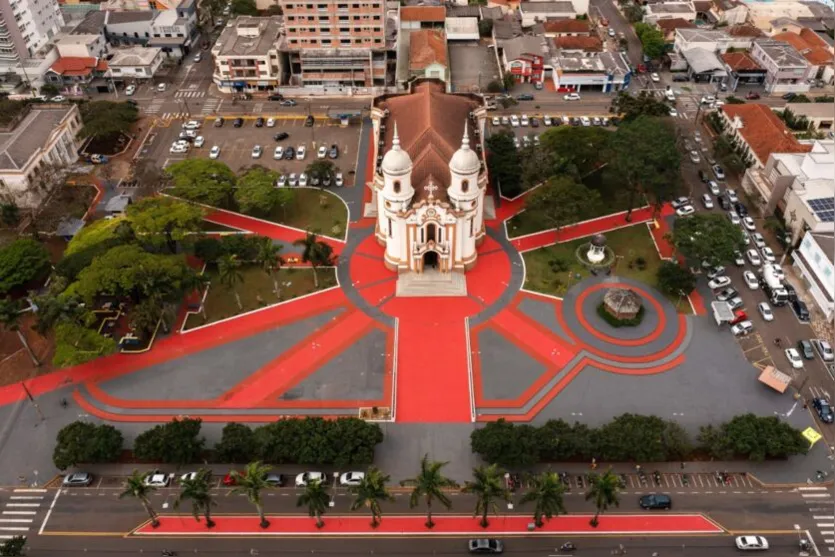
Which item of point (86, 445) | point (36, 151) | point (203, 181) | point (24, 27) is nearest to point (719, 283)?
point (203, 181)

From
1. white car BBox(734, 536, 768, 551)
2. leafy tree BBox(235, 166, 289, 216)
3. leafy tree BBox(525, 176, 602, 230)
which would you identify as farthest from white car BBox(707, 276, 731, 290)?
leafy tree BBox(235, 166, 289, 216)

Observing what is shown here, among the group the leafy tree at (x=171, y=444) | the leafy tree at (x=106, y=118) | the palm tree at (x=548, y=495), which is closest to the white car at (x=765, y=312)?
the palm tree at (x=548, y=495)

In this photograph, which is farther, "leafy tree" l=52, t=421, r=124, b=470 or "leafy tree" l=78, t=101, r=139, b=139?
"leafy tree" l=78, t=101, r=139, b=139

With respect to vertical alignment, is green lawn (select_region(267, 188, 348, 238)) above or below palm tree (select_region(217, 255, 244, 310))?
below

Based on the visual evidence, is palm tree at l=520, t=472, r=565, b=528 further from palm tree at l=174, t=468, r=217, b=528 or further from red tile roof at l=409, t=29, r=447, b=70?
red tile roof at l=409, t=29, r=447, b=70

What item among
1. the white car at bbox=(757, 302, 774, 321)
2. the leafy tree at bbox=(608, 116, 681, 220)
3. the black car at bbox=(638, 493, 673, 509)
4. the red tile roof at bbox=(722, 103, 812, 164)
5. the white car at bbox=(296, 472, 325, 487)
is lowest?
the white car at bbox=(296, 472, 325, 487)

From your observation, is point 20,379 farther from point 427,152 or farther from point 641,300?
point 641,300

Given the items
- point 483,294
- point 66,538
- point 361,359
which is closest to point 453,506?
point 361,359
